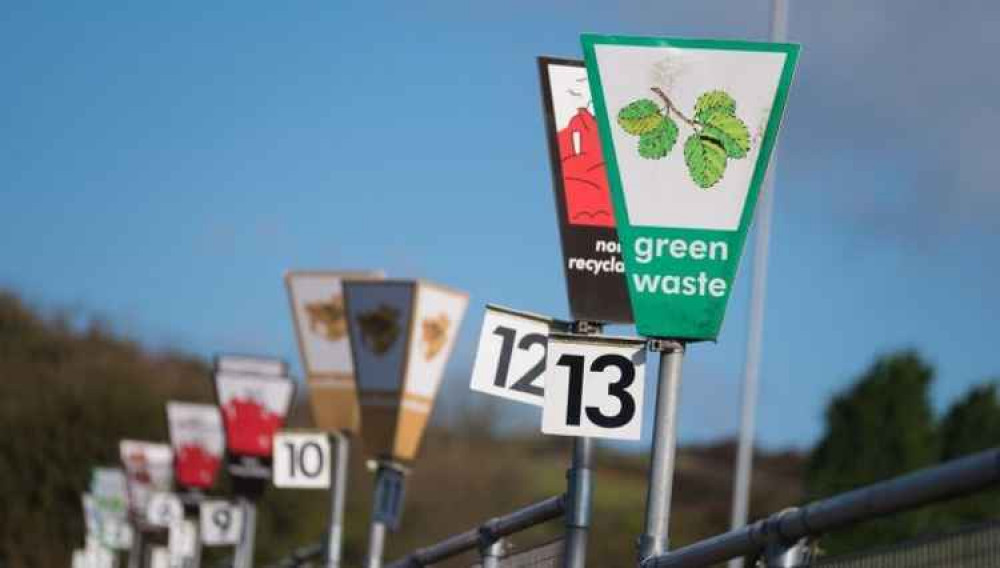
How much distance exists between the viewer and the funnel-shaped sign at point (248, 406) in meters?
18.0

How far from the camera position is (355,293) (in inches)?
550

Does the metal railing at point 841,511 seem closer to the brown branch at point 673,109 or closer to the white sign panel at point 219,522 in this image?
the brown branch at point 673,109

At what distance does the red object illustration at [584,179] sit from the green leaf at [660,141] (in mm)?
1900

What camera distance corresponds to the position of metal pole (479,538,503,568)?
27.3ft

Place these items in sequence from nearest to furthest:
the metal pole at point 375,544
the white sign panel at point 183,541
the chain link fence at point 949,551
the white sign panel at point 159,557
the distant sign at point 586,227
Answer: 1. the chain link fence at point 949,551
2. the distant sign at point 586,227
3. the metal pole at point 375,544
4. the white sign panel at point 183,541
5. the white sign panel at point 159,557

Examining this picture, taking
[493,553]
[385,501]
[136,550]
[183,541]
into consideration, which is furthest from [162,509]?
[493,553]

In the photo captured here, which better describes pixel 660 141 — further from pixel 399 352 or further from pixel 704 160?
pixel 399 352

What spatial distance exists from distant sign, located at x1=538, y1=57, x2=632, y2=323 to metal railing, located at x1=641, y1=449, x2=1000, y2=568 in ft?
8.84

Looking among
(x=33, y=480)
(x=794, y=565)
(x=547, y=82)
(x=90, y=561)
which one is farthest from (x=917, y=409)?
(x=794, y=565)

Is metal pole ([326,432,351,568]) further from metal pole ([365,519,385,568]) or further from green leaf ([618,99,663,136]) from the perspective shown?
green leaf ([618,99,663,136])

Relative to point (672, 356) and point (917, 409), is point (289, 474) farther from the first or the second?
point (917, 409)

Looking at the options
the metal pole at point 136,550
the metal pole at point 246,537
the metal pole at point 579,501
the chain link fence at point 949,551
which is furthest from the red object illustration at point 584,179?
the metal pole at point 136,550

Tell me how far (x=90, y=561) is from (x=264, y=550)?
1909 centimetres

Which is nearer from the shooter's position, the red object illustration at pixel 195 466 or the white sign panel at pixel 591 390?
the white sign panel at pixel 591 390
